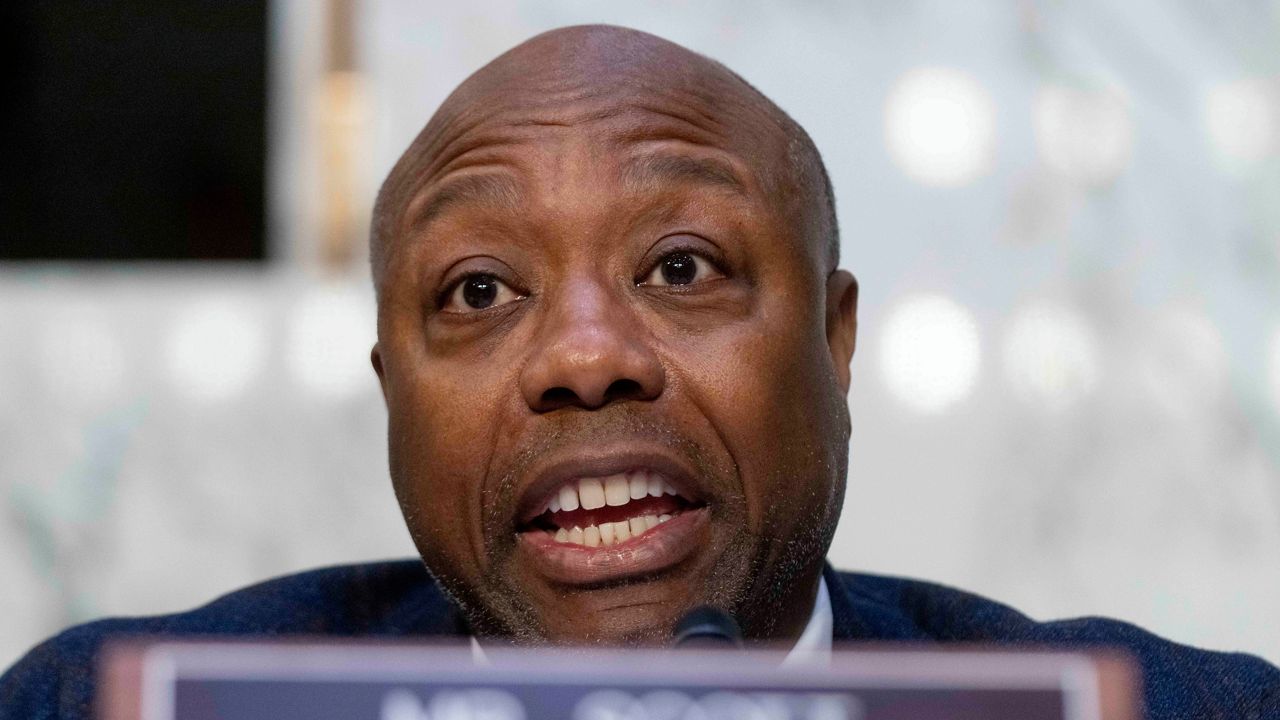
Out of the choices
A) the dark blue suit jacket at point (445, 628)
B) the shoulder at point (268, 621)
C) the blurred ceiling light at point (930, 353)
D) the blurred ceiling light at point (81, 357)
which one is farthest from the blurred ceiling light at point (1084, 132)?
the blurred ceiling light at point (81, 357)

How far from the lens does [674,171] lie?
141 centimetres

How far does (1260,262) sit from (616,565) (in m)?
1.70

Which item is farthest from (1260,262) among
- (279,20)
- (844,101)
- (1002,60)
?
(279,20)

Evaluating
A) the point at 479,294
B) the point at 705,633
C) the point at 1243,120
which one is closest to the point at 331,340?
the point at 479,294

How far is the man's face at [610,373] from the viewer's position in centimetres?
129

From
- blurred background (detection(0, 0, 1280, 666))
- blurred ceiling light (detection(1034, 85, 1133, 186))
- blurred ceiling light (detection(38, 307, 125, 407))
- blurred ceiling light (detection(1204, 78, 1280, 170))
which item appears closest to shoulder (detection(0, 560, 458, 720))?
blurred background (detection(0, 0, 1280, 666))

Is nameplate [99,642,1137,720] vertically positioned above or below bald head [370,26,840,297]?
below

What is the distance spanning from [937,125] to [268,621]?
1.45 metres

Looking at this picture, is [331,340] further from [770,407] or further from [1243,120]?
[1243,120]

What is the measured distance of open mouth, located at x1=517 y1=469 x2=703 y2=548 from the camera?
4.24 feet

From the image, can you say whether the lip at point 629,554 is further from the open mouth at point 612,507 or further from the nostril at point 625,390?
the nostril at point 625,390

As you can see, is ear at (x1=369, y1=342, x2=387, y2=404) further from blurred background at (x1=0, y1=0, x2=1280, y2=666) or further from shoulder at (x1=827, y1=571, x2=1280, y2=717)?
blurred background at (x1=0, y1=0, x2=1280, y2=666)

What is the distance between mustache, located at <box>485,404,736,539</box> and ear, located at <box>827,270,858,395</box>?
30 cm

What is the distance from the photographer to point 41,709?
153cm
